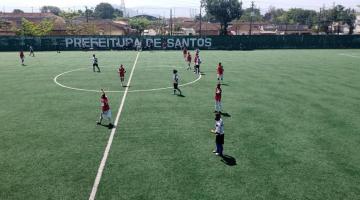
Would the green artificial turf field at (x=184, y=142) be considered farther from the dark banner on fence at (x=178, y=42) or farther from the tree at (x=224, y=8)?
the tree at (x=224, y=8)

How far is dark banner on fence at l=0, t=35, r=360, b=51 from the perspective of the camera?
63.5 metres

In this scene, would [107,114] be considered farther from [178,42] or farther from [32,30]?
[32,30]

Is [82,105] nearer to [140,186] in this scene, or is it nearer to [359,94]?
[140,186]

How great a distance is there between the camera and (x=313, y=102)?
23562 millimetres

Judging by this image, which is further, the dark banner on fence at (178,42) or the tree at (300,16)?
the tree at (300,16)

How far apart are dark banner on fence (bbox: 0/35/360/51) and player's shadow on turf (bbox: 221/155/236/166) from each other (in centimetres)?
5168

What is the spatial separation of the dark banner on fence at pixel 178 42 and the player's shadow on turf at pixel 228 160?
170 ft

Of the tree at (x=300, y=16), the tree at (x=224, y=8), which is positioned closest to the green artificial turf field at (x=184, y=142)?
the tree at (x=224, y=8)

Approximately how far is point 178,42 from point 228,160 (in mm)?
53314

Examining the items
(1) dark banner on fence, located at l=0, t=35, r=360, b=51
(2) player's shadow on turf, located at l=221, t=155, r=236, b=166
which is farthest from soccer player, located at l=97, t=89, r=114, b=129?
(1) dark banner on fence, located at l=0, t=35, r=360, b=51

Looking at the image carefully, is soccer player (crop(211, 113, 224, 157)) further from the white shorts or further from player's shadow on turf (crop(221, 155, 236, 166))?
the white shorts

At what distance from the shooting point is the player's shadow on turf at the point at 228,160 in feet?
45.9

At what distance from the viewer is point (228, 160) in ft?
46.8

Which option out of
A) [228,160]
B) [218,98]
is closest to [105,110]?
[218,98]
